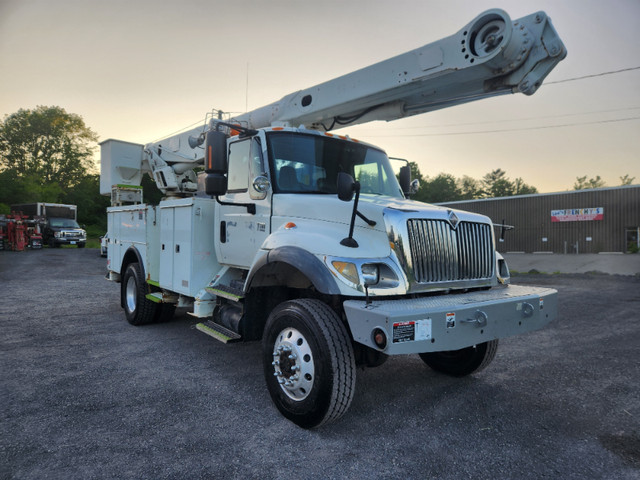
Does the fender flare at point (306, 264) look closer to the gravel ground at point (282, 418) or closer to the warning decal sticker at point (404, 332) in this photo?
the warning decal sticker at point (404, 332)

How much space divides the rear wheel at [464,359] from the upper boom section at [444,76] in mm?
2544

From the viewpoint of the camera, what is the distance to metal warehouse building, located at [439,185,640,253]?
27875 millimetres

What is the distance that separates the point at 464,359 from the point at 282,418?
203 cm

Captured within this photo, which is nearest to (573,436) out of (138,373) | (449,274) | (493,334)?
(493,334)

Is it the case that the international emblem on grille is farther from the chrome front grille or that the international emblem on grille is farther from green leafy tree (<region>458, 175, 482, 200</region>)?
green leafy tree (<region>458, 175, 482, 200</region>)

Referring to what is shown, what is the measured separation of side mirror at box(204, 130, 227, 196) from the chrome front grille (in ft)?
5.87

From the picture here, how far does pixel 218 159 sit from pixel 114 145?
4.89m

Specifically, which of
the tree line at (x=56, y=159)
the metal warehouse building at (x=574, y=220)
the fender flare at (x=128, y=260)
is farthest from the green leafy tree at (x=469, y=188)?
the fender flare at (x=128, y=260)

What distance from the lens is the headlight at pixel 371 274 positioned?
9.82 feet

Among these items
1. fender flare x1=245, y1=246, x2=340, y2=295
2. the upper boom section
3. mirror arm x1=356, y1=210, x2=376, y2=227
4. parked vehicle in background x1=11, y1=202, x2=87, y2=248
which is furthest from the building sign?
parked vehicle in background x1=11, y1=202, x2=87, y2=248

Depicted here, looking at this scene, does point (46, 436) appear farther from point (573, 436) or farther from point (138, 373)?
point (573, 436)

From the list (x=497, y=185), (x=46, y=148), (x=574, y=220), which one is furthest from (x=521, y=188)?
(x=46, y=148)

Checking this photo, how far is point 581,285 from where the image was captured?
1210 cm

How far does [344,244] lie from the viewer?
3133 mm
